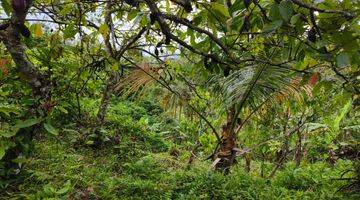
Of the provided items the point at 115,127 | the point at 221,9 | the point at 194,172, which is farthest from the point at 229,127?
the point at 221,9

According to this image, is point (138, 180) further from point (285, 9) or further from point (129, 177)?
point (285, 9)

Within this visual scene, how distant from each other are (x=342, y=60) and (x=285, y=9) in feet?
0.87

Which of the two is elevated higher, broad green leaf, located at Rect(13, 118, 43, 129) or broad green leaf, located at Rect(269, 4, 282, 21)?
broad green leaf, located at Rect(269, 4, 282, 21)

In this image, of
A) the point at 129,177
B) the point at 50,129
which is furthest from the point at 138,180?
the point at 50,129

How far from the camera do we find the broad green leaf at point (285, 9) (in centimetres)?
147

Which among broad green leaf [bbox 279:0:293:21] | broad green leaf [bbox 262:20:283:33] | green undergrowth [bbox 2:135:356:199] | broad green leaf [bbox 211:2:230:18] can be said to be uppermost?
broad green leaf [bbox 211:2:230:18]

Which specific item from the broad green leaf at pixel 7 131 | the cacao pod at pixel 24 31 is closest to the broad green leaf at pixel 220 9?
the cacao pod at pixel 24 31

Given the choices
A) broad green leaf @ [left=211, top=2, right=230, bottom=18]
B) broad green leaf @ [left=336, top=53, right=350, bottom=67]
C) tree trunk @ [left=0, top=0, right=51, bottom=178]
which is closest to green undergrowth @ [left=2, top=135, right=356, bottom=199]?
tree trunk @ [left=0, top=0, right=51, bottom=178]

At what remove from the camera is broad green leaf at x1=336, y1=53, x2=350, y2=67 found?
4.82 feet

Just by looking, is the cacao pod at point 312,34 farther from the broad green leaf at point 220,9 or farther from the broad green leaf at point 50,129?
the broad green leaf at point 50,129

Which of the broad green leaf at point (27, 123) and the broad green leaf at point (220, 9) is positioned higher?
the broad green leaf at point (220, 9)

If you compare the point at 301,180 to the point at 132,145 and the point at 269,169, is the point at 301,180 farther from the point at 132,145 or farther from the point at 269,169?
the point at 132,145

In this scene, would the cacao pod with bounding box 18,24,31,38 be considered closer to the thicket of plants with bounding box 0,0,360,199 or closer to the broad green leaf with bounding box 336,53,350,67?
the thicket of plants with bounding box 0,0,360,199

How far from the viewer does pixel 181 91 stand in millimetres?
4824
